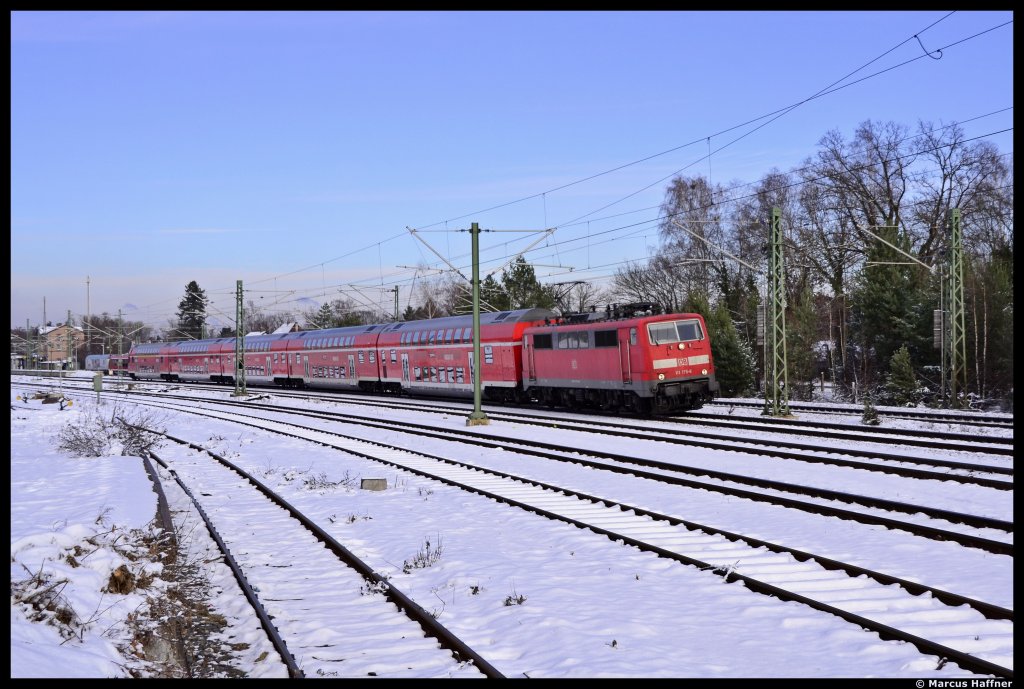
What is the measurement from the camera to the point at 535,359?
31.9 metres

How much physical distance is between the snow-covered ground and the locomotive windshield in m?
10.4

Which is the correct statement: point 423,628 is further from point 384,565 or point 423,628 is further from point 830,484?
point 830,484

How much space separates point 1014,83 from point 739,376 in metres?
34.1

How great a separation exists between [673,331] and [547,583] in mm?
17650

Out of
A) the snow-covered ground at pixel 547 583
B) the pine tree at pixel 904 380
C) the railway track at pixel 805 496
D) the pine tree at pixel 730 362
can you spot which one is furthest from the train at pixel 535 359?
the snow-covered ground at pixel 547 583

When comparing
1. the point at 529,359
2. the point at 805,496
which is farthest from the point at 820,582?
the point at 529,359

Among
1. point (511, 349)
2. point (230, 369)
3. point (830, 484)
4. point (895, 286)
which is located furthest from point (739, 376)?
point (230, 369)

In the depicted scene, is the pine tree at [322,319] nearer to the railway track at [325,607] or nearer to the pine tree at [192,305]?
the pine tree at [192,305]

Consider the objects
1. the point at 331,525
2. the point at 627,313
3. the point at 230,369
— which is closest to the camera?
the point at 331,525

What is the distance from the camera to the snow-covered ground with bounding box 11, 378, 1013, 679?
21.2 ft

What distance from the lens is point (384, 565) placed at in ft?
32.1

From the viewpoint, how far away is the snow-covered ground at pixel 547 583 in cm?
646

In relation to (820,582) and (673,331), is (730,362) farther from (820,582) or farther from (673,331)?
(820,582)

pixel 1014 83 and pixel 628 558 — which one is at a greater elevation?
pixel 1014 83
